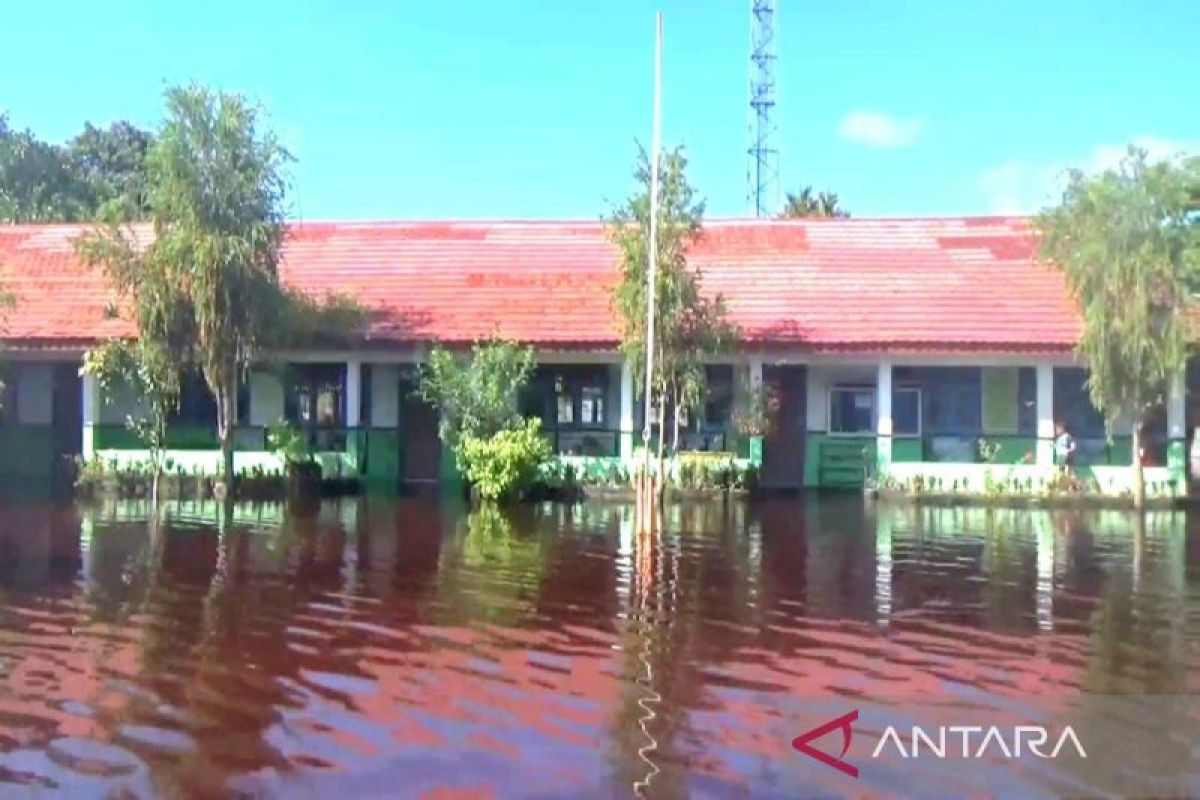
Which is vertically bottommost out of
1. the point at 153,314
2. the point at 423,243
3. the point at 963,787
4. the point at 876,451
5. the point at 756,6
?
the point at 963,787

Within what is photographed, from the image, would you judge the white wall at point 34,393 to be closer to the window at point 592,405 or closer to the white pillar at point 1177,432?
the window at point 592,405

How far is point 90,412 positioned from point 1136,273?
17900 mm

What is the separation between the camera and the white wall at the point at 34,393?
25.7m

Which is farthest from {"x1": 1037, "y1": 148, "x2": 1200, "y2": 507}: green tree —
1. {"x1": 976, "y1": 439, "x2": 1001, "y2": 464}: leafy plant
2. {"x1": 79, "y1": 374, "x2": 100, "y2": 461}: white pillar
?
{"x1": 79, "y1": 374, "x2": 100, "y2": 461}: white pillar

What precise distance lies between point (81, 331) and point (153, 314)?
4.50m

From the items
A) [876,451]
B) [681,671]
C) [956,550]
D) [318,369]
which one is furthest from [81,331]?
[681,671]

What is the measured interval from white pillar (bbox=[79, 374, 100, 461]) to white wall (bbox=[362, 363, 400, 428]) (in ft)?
16.0

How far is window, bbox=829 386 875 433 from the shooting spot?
2423 cm

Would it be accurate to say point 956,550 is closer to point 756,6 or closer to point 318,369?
point 318,369

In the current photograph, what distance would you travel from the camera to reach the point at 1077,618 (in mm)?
10336

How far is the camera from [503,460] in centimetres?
2059

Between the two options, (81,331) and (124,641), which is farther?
(81,331)

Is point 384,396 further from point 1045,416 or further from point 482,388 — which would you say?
point 1045,416

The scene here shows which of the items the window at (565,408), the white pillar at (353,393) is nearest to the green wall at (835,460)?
the window at (565,408)
